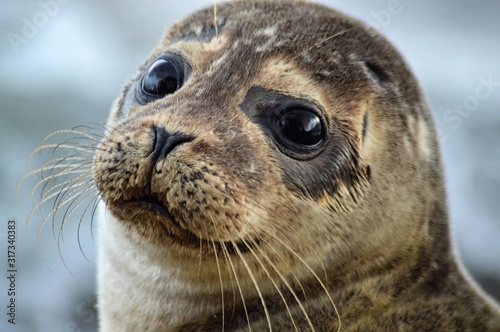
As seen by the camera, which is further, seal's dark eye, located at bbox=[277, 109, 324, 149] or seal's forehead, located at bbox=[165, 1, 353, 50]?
seal's forehead, located at bbox=[165, 1, 353, 50]

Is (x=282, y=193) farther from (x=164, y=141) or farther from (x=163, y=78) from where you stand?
(x=163, y=78)

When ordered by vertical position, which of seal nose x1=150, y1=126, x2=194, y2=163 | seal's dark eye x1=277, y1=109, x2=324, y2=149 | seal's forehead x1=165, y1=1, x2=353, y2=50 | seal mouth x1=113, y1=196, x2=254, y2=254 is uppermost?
seal's forehead x1=165, y1=1, x2=353, y2=50

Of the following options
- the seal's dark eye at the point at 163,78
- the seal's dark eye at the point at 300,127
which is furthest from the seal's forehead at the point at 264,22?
the seal's dark eye at the point at 300,127

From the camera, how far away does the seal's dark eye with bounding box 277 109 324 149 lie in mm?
2781

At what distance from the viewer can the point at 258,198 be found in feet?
8.63

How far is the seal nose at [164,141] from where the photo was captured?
8.10ft

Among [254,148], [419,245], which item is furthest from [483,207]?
[254,148]

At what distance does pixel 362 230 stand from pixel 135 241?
3.15 ft

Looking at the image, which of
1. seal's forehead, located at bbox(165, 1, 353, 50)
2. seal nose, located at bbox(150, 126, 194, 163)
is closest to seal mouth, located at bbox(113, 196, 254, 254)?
seal nose, located at bbox(150, 126, 194, 163)

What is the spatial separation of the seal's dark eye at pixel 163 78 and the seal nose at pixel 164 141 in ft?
1.76

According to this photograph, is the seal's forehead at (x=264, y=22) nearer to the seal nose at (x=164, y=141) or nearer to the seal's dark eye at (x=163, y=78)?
the seal's dark eye at (x=163, y=78)

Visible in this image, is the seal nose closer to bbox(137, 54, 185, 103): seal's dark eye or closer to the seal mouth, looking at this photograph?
the seal mouth

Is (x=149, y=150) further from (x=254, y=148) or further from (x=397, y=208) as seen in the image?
(x=397, y=208)

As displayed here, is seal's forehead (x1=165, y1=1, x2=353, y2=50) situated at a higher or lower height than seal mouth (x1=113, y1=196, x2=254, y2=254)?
higher
